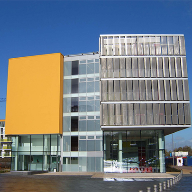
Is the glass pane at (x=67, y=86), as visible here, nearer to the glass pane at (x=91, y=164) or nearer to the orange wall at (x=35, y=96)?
the orange wall at (x=35, y=96)

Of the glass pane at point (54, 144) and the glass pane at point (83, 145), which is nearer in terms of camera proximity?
the glass pane at point (83, 145)

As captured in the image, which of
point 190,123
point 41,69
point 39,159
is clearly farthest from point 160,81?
point 39,159

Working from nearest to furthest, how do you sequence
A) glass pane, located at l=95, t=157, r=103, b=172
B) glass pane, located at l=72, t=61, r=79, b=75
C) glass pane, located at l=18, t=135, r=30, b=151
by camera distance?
glass pane, located at l=95, t=157, r=103, b=172, glass pane, located at l=18, t=135, r=30, b=151, glass pane, located at l=72, t=61, r=79, b=75

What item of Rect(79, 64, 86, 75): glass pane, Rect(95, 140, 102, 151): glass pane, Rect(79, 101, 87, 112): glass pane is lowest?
Rect(95, 140, 102, 151): glass pane

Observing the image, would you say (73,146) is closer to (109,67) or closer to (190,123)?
(109,67)

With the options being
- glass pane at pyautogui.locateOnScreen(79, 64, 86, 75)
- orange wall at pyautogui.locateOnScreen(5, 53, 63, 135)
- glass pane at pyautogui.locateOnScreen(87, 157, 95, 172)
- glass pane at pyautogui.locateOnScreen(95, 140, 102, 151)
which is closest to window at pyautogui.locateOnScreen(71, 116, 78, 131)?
orange wall at pyautogui.locateOnScreen(5, 53, 63, 135)

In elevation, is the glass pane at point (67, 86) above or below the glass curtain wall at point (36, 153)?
above

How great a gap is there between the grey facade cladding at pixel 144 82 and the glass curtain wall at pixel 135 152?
8.96 ft

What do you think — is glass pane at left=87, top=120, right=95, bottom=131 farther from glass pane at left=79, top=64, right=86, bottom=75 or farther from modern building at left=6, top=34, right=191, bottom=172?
glass pane at left=79, top=64, right=86, bottom=75

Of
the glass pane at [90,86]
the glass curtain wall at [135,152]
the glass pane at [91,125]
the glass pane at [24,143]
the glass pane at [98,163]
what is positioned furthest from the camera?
the glass pane at [24,143]

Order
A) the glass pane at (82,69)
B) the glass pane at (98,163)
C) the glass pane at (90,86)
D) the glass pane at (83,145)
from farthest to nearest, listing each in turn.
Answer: the glass pane at (82,69)
the glass pane at (90,86)
the glass pane at (83,145)
the glass pane at (98,163)

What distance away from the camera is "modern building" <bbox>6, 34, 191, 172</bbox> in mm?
35125

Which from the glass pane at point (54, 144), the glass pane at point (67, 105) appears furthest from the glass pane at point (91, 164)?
the glass pane at point (67, 105)

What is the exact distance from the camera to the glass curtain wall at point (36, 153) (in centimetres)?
3925
